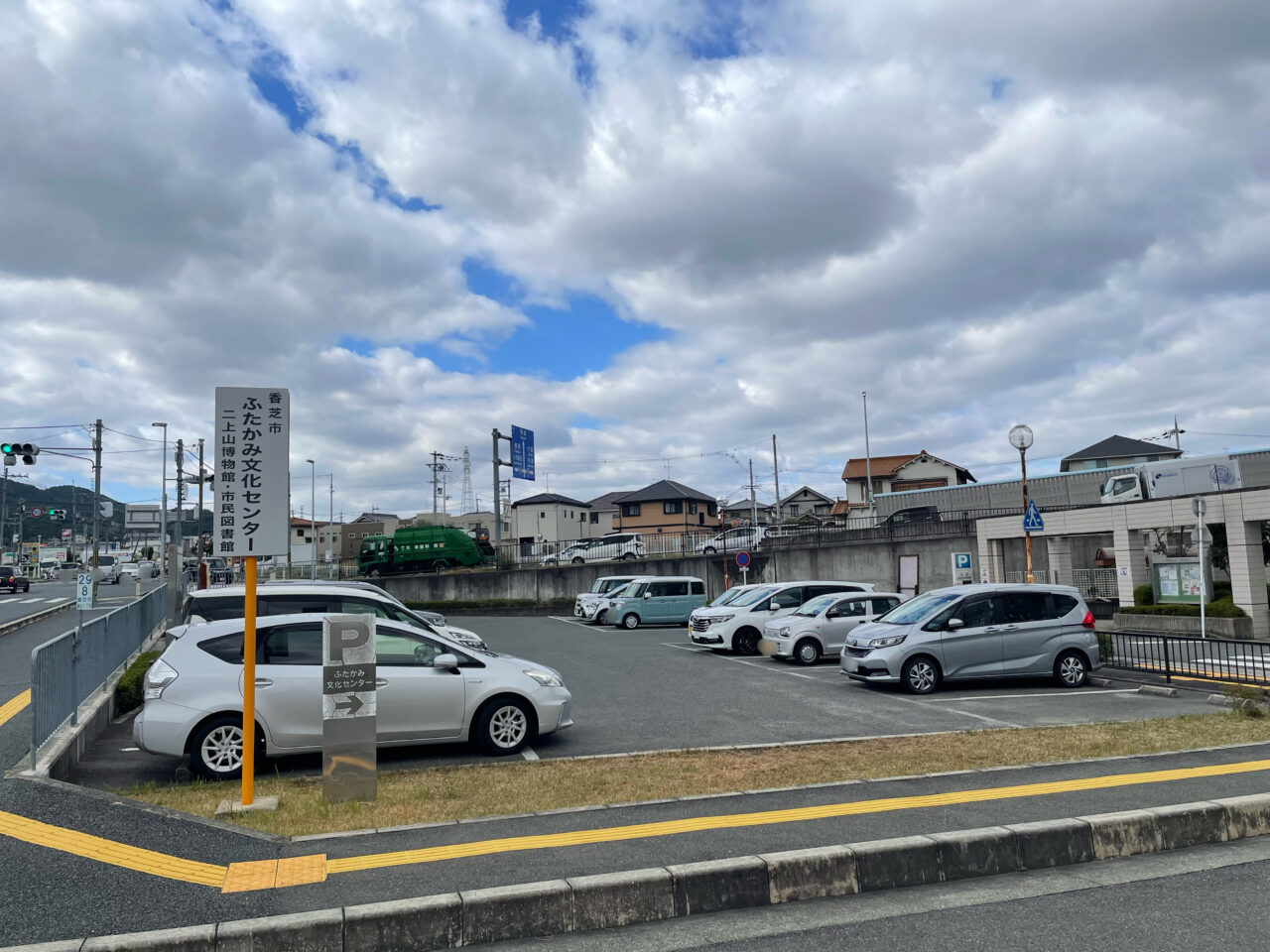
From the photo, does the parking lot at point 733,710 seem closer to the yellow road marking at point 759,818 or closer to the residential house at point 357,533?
the yellow road marking at point 759,818

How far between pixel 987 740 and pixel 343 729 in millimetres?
6469

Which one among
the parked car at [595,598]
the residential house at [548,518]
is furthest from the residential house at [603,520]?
the parked car at [595,598]

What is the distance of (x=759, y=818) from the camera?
5996mm

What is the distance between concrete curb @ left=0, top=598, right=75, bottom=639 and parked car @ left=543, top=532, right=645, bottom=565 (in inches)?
764

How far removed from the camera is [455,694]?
8.84m

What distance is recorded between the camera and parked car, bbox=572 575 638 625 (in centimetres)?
3005

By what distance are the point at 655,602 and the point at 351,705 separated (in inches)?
861

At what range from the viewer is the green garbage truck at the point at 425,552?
146ft

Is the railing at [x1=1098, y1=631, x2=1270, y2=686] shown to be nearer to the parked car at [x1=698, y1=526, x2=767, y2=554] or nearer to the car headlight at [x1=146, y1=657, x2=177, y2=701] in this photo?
the car headlight at [x1=146, y1=657, x2=177, y2=701]

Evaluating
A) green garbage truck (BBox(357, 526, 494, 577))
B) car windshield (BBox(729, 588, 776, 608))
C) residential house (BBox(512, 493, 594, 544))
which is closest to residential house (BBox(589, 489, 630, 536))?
residential house (BBox(512, 493, 594, 544))

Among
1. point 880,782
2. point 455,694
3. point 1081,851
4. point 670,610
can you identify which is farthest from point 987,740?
point 670,610

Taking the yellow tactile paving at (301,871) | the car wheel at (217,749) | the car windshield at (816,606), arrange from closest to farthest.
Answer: the yellow tactile paving at (301,871)
the car wheel at (217,749)
the car windshield at (816,606)

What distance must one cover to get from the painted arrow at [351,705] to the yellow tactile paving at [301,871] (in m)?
1.69

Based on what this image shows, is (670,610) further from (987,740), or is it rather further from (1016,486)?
(1016,486)
